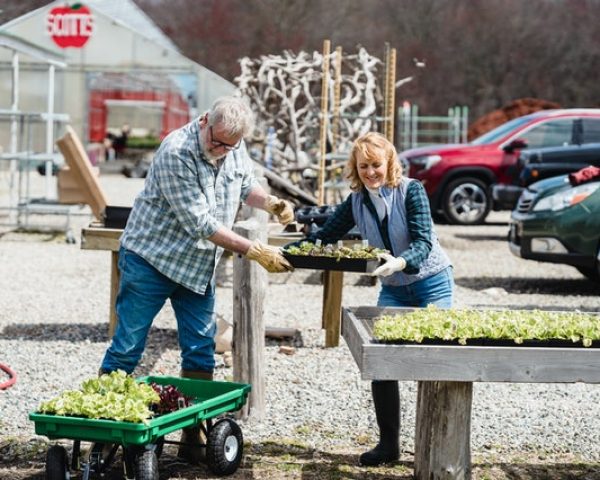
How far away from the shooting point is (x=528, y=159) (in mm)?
16234

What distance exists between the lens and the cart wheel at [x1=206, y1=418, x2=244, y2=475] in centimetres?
538

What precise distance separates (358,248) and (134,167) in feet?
83.8

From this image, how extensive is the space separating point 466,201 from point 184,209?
13.1m

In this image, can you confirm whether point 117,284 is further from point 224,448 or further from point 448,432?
point 448,432

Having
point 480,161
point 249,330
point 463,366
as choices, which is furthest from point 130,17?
point 463,366

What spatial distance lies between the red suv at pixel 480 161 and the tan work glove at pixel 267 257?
481 inches

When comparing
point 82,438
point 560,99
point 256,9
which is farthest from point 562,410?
point 560,99

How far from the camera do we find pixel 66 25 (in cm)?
2700

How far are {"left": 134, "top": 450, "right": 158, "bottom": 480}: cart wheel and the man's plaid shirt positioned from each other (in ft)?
2.90

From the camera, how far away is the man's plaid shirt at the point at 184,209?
17.6ft

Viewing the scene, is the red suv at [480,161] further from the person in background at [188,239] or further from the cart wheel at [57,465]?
the cart wheel at [57,465]

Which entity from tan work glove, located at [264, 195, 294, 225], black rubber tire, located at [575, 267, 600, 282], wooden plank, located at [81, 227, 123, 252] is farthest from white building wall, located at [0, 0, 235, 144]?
tan work glove, located at [264, 195, 294, 225]

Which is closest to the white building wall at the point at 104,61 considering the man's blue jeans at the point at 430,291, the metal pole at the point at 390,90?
the metal pole at the point at 390,90

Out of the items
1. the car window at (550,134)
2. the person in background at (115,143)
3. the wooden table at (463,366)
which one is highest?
the person in background at (115,143)
